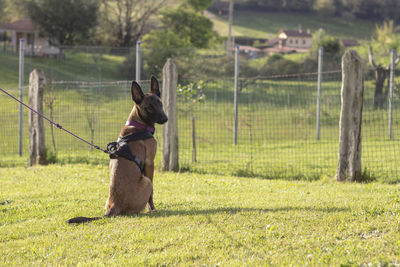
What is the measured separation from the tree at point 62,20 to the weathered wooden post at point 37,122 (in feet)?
113

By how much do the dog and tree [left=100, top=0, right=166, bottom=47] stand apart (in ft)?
158

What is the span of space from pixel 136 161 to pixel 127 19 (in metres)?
52.0

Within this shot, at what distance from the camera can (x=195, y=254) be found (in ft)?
15.8

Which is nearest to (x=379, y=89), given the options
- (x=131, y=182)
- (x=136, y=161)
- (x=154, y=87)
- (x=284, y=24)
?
(x=154, y=87)

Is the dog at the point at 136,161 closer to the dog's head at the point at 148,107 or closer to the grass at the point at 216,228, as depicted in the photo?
the dog's head at the point at 148,107

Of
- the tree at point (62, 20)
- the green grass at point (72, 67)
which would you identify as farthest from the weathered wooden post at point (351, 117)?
the tree at point (62, 20)

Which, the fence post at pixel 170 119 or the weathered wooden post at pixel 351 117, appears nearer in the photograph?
the weathered wooden post at pixel 351 117

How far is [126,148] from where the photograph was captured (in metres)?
6.40

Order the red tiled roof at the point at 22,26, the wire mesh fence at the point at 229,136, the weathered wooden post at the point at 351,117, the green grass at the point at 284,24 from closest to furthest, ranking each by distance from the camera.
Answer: the weathered wooden post at the point at 351,117 → the wire mesh fence at the point at 229,136 → the red tiled roof at the point at 22,26 → the green grass at the point at 284,24

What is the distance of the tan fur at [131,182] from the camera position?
6340 millimetres

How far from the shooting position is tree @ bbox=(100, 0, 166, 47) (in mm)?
54812

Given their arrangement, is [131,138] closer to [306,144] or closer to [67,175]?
[67,175]

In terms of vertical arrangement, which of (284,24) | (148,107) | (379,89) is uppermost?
(284,24)

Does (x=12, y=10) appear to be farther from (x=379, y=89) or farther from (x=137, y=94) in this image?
(x=137, y=94)
